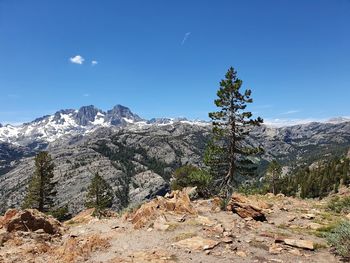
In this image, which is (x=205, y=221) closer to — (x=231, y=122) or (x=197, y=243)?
(x=197, y=243)

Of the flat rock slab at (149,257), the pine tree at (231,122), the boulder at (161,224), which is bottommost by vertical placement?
the flat rock slab at (149,257)

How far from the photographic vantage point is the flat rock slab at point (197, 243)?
58.9 ft

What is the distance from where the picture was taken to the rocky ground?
1712 cm

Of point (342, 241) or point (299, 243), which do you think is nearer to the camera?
point (342, 241)

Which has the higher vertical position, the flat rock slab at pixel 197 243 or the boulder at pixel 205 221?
the boulder at pixel 205 221

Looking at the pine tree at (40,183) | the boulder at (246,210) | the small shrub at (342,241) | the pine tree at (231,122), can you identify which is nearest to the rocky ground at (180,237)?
the boulder at (246,210)

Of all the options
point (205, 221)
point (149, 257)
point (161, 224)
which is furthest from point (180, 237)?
point (205, 221)

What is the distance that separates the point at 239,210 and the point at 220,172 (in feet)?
61.4

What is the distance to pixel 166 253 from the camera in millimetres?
17422

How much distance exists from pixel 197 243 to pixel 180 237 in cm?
159

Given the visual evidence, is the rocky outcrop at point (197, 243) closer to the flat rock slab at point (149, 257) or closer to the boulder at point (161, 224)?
the flat rock slab at point (149, 257)

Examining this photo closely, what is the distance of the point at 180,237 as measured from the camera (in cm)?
1973

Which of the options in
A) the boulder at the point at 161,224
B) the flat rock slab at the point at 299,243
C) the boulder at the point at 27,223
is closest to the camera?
the flat rock slab at the point at 299,243

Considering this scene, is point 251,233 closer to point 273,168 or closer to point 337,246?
point 337,246
